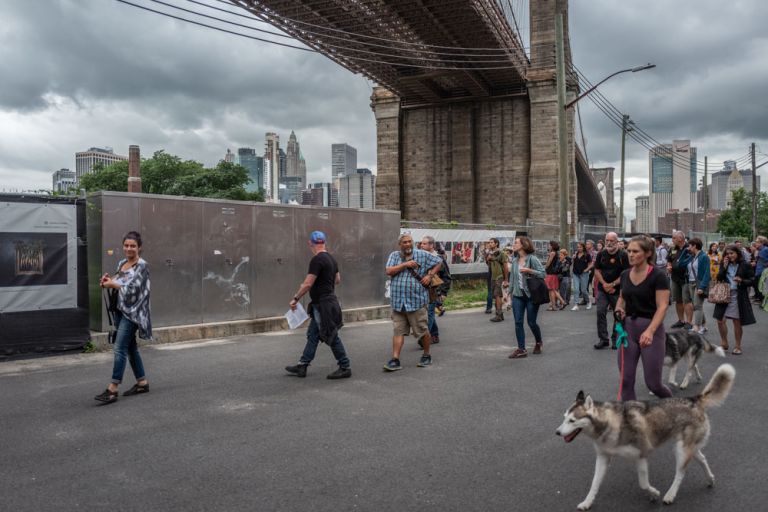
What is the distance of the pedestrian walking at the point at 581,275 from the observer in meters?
14.9

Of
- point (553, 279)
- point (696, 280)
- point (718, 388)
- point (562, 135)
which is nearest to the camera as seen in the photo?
point (718, 388)

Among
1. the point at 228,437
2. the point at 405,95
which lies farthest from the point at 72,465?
the point at 405,95

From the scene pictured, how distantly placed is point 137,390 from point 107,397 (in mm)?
400

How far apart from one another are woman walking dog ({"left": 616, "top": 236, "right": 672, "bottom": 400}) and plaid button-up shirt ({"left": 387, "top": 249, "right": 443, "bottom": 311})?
298 cm

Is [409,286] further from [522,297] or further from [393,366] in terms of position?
[522,297]

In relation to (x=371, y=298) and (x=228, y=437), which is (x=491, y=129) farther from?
(x=228, y=437)

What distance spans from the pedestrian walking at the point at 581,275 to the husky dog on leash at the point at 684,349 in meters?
8.11

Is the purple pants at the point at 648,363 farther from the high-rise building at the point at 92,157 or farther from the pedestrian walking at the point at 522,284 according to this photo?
the high-rise building at the point at 92,157

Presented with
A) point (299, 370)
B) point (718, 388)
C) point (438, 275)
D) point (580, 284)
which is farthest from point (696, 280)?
point (299, 370)

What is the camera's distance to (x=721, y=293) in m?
8.62

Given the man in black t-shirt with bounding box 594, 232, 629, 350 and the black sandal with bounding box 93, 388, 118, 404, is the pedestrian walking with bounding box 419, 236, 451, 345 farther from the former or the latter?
the black sandal with bounding box 93, 388, 118, 404

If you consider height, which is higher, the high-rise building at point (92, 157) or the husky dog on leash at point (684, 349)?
the high-rise building at point (92, 157)

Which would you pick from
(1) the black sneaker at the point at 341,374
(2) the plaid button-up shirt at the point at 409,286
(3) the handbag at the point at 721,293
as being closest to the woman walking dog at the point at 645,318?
(2) the plaid button-up shirt at the point at 409,286

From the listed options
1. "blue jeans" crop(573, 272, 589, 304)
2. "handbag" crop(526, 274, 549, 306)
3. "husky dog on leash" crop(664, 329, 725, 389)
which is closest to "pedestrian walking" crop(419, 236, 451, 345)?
"handbag" crop(526, 274, 549, 306)
